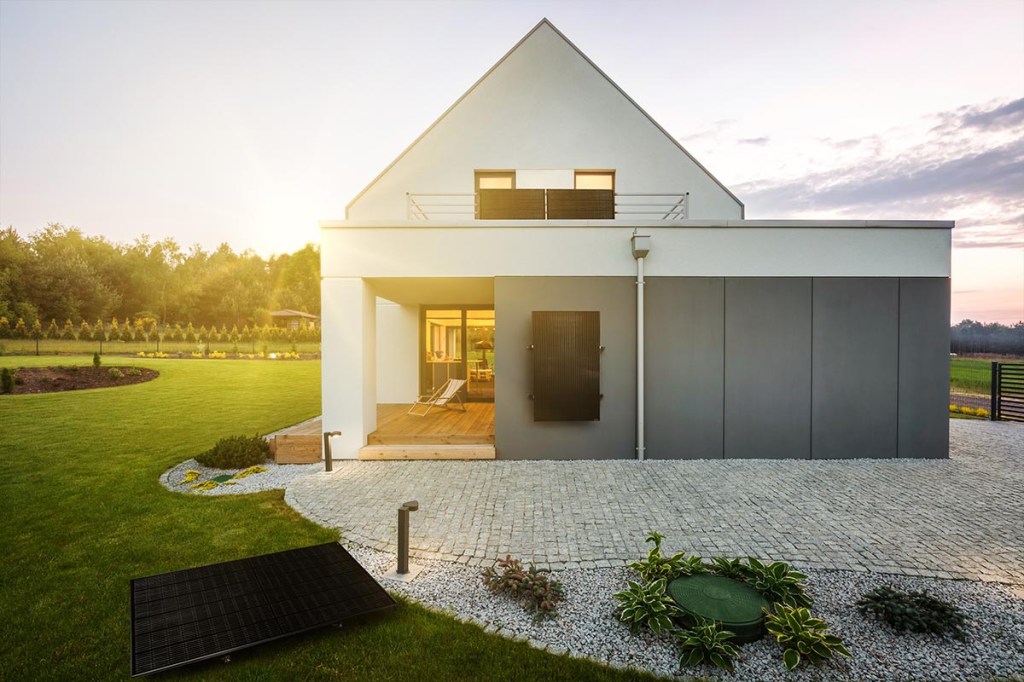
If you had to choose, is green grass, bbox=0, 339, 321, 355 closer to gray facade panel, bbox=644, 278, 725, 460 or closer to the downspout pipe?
the downspout pipe

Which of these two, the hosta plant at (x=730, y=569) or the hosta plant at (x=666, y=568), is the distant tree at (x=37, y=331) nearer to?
the hosta plant at (x=666, y=568)

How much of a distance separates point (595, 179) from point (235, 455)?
9.76 m

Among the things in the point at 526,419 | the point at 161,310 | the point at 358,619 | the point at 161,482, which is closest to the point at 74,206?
the point at 161,310

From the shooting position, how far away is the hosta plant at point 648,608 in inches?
111

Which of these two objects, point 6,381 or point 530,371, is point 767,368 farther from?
point 6,381

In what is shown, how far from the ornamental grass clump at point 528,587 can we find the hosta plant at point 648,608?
49cm

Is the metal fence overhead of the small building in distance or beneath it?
beneath

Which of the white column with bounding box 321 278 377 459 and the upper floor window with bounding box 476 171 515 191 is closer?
the white column with bounding box 321 278 377 459

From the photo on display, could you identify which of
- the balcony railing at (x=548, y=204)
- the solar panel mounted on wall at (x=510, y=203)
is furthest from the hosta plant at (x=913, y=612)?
the solar panel mounted on wall at (x=510, y=203)

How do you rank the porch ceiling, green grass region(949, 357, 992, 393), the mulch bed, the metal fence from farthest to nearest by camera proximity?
green grass region(949, 357, 992, 393) < the metal fence < the mulch bed < the porch ceiling

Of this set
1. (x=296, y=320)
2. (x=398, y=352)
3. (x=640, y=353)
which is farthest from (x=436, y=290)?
(x=296, y=320)

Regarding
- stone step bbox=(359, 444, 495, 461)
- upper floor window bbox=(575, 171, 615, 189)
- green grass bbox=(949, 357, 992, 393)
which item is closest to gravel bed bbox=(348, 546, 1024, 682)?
stone step bbox=(359, 444, 495, 461)

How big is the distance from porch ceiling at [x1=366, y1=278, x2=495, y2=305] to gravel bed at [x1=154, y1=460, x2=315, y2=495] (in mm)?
3504

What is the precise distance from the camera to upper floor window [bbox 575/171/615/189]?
1036 cm
